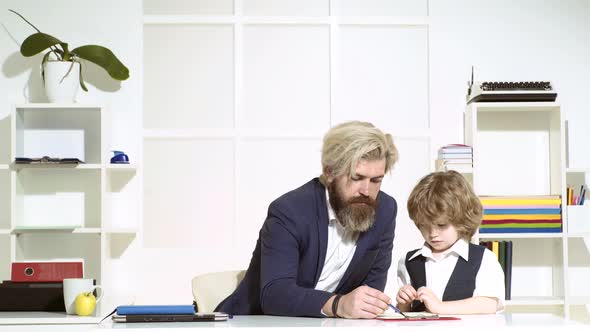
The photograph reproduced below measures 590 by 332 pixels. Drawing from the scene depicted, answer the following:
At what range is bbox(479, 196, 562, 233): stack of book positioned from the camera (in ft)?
14.9

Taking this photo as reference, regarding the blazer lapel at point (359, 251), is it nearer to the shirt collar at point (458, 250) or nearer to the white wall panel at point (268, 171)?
the shirt collar at point (458, 250)

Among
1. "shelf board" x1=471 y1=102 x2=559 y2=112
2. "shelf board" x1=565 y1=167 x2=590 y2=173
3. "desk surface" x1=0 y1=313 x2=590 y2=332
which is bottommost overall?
"desk surface" x1=0 y1=313 x2=590 y2=332

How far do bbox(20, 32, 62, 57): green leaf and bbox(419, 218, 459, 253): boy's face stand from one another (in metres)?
2.42

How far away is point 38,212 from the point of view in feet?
15.5

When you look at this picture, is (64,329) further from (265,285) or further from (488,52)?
(488,52)

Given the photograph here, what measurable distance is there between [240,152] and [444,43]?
1.25m

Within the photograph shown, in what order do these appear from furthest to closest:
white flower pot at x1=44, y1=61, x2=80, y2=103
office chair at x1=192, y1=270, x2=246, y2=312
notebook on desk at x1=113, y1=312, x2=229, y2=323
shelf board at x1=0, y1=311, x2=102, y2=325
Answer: white flower pot at x1=44, y1=61, x2=80, y2=103 < shelf board at x1=0, y1=311, x2=102, y2=325 < office chair at x1=192, y1=270, x2=246, y2=312 < notebook on desk at x1=113, y1=312, x2=229, y2=323

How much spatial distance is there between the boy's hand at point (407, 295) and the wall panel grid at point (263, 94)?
83.2 inches

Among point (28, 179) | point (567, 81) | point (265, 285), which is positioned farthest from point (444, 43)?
point (265, 285)

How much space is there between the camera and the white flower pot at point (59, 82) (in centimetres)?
452

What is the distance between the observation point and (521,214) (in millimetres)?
4547

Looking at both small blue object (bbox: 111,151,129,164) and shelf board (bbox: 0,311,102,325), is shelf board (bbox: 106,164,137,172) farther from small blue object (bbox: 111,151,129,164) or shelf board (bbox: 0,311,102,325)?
shelf board (bbox: 0,311,102,325)

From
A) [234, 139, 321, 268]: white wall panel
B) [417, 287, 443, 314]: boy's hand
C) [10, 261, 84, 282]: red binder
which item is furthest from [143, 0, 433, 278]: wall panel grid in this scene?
[417, 287, 443, 314]: boy's hand

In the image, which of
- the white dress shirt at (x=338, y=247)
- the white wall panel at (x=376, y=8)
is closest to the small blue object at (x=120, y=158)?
the white wall panel at (x=376, y=8)
